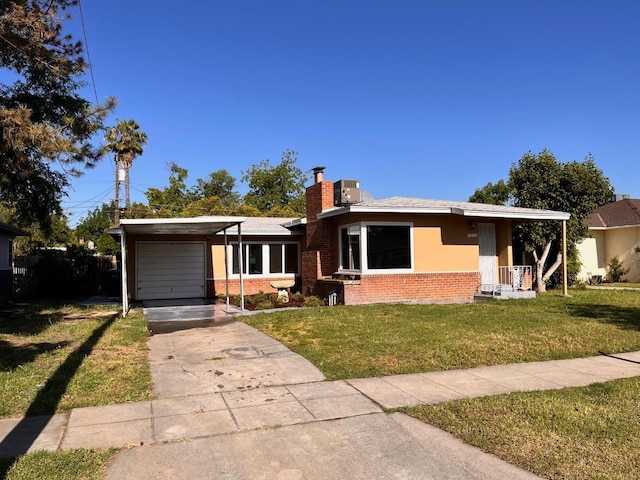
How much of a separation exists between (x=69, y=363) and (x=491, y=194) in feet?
110

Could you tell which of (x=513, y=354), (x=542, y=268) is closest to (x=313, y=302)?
(x=513, y=354)

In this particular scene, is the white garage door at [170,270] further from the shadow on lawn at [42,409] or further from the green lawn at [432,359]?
the shadow on lawn at [42,409]

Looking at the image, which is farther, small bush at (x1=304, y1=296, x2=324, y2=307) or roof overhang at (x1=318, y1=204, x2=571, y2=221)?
small bush at (x1=304, y1=296, x2=324, y2=307)

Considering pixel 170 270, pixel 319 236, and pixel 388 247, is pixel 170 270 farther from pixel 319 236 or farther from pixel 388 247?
pixel 388 247

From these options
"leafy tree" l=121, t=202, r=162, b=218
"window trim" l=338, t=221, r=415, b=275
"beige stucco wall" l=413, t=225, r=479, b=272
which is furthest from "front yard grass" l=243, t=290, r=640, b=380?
"leafy tree" l=121, t=202, r=162, b=218

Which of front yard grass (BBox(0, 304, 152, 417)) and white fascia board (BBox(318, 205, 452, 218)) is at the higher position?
white fascia board (BBox(318, 205, 452, 218))

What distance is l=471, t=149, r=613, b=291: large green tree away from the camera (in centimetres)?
1833

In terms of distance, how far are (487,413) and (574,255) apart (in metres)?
18.9

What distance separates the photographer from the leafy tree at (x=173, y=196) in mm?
45509

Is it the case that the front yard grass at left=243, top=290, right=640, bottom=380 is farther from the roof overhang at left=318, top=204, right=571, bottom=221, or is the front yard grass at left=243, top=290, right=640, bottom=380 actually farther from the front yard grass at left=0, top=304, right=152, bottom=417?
the roof overhang at left=318, top=204, right=571, bottom=221

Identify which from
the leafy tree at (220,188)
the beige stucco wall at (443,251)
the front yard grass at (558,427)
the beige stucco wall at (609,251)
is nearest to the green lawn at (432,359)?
the front yard grass at (558,427)

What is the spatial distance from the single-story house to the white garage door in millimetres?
35

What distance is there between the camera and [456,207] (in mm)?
15461

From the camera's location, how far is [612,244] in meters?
25.5
